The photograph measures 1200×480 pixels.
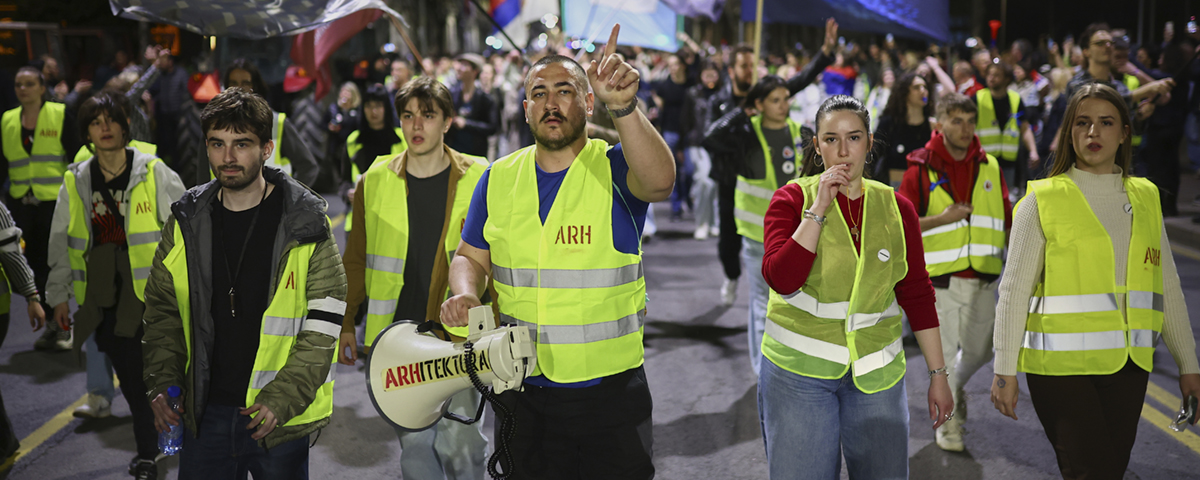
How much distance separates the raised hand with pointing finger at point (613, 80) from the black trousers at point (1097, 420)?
195cm

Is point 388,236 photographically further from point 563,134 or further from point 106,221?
point 106,221

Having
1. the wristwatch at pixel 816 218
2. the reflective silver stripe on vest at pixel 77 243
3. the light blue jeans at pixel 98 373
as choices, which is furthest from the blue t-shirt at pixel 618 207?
the light blue jeans at pixel 98 373

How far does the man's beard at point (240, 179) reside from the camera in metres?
3.22

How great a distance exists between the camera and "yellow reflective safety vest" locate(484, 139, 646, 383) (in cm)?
306

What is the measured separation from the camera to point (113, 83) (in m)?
9.77

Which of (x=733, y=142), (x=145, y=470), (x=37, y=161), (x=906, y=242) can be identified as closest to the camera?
(x=906, y=242)

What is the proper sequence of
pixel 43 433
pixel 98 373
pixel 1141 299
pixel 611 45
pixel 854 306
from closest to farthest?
pixel 611 45 → pixel 854 306 → pixel 1141 299 → pixel 43 433 → pixel 98 373

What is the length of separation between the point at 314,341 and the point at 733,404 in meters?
3.26

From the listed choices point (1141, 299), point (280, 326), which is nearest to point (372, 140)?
point (280, 326)

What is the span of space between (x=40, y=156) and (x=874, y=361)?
6751 mm

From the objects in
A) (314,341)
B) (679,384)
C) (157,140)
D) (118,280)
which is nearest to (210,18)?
(118,280)

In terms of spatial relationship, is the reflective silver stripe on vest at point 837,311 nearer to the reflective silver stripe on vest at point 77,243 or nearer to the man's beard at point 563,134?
the man's beard at point 563,134

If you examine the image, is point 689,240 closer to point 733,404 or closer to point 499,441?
point 733,404

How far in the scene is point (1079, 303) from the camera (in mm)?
3408
